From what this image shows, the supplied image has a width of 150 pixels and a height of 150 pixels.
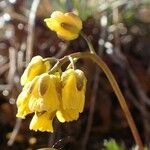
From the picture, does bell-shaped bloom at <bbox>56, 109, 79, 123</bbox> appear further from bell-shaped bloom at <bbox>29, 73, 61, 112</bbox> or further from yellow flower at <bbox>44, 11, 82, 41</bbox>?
yellow flower at <bbox>44, 11, 82, 41</bbox>

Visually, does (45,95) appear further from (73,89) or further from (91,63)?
(91,63)

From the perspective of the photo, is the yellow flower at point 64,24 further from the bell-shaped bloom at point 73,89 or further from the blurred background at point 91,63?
the blurred background at point 91,63

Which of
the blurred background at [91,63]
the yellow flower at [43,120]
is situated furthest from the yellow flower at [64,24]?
the blurred background at [91,63]

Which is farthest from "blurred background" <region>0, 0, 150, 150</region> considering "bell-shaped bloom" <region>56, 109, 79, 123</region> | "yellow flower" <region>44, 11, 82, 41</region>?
"bell-shaped bloom" <region>56, 109, 79, 123</region>

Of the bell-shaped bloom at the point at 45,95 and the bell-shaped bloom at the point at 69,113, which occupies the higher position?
the bell-shaped bloom at the point at 45,95

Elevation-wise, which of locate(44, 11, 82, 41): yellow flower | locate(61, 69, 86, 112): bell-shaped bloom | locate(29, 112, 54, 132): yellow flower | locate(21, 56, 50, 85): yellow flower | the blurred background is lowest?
the blurred background

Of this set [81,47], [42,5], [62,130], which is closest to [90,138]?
[62,130]
